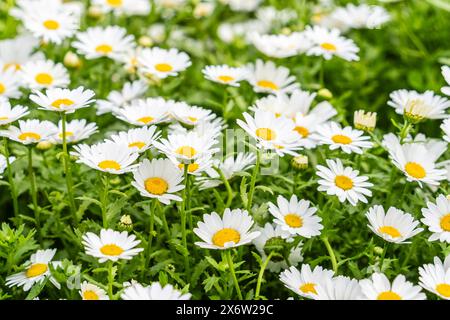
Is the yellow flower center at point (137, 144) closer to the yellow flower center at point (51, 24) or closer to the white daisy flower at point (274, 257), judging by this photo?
the white daisy flower at point (274, 257)

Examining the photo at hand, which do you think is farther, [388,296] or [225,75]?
[225,75]

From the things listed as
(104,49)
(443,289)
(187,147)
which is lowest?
(443,289)

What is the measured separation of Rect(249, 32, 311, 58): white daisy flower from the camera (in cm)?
279

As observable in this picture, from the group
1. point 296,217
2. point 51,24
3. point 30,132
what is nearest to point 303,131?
point 296,217

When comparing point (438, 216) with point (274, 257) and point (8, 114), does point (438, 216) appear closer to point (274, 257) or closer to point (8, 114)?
point (274, 257)

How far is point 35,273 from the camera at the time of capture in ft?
6.47

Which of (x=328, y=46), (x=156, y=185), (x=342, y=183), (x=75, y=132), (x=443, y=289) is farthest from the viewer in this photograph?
(x=328, y=46)

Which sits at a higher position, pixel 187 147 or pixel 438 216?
pixel 187 147

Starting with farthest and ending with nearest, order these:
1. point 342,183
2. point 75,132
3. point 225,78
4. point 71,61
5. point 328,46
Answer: point 71,61
point 328,46
point 225,78
point 75,132
point 342,183

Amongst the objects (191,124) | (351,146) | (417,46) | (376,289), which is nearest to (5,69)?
(191,124)

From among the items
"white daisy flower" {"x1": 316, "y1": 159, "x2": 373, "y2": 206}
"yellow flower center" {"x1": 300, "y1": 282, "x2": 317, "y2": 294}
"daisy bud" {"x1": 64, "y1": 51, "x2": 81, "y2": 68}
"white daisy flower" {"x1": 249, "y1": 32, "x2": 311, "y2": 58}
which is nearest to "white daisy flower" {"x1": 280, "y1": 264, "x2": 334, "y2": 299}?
"yellow flower center" {"x1": 300, "y1": 282, "x2": 317, "y2": 294}

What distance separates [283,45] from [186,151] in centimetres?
110

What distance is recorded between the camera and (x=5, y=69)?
2.69m

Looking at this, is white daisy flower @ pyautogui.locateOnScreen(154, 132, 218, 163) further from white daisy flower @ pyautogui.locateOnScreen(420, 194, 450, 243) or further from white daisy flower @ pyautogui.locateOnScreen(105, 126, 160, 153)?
white daisy flower @ pyautogui.locateOnScreen(420, 194, 450, 243)
